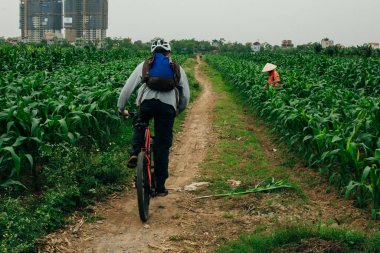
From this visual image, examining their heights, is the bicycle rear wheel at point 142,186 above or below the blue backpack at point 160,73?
below

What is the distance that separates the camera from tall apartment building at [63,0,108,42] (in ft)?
244

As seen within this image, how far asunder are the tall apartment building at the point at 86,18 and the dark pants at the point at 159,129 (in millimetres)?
71352

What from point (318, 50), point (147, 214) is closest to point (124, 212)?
point (147, 214)

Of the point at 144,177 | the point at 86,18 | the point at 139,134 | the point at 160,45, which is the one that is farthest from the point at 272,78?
the point at 86,18

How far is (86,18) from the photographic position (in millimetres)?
74938

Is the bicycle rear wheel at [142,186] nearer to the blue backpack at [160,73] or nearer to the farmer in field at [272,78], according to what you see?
the blue backpack at [160,73]

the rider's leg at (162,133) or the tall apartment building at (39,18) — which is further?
the tall apartment building at (39,18)

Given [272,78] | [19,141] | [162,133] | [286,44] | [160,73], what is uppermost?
[286,44]

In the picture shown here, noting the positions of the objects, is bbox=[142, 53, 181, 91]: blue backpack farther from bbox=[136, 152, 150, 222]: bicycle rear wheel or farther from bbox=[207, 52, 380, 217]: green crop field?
bbox=[207, 52, 380, 217]: green crop field

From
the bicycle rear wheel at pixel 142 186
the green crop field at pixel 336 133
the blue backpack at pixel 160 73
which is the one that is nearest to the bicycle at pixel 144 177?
the bicycle rear wheel at pixel 142 186

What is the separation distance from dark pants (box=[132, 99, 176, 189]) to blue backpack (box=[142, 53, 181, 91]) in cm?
20

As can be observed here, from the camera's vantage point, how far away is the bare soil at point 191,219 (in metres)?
4.39

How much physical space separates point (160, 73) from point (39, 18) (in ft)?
255

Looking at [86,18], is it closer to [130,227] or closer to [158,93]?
[158,93]
